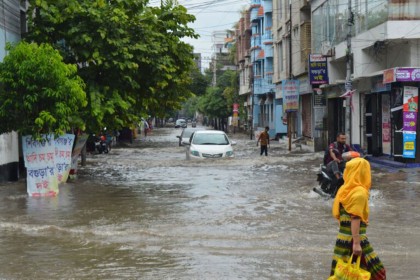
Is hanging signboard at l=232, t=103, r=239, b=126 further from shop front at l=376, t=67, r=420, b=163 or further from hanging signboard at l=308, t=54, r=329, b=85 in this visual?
shop front at l=376, t=67, r=420, b=163

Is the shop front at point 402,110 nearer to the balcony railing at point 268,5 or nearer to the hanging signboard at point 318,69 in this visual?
the hanging signboard at point 318,69

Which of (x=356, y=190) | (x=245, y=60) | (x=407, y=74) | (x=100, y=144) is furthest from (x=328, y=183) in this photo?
(x=245, y=60)

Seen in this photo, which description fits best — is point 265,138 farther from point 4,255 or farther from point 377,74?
point 4,255

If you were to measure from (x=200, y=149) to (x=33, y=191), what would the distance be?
10.7 m

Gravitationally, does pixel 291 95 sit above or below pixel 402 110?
above

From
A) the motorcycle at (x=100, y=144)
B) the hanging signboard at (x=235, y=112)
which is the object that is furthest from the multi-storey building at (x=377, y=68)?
the hanging signboard at (x=235, y=112)

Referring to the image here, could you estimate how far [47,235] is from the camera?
1073 cm

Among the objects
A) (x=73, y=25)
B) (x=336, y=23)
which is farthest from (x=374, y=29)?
(x=73, y=25)

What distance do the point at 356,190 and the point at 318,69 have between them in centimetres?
2751

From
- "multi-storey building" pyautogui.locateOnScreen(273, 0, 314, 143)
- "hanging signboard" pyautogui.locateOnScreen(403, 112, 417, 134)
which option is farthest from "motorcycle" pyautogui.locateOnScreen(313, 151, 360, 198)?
"multi-storey building" pyautogui.locateOnScreen(273, 0, 314, 143)

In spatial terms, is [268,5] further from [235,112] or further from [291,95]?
[291,95]

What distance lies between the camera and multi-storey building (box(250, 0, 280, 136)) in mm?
58531

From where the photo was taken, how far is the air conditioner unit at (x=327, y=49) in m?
31.8

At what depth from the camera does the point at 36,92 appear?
15641mm
